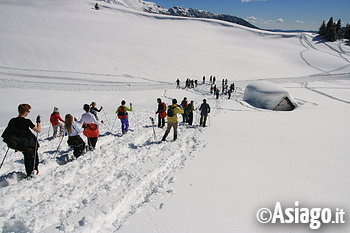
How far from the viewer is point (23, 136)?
512cm

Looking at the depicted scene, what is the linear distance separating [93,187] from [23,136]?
2047 millimetres

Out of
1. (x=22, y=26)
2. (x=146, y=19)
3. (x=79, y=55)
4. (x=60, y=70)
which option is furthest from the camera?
(x=146, y=19)

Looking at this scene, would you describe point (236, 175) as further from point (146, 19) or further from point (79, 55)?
point (146, 19)

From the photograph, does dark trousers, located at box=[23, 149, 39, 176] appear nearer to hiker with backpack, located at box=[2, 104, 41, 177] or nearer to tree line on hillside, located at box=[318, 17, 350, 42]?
hiker with backpack, located at box=[2, 104, 41, 177]

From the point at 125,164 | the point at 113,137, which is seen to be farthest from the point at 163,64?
the point at 125,164

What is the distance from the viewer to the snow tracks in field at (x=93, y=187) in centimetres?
389

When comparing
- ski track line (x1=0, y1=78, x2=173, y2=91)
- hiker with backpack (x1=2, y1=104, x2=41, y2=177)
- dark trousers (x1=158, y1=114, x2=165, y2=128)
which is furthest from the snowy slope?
hiker with backpack (x1=2, y1=104, x2=41, y2=177)

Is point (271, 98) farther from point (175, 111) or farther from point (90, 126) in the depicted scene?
point (90, 126)

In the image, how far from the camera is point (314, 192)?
477 centimetres

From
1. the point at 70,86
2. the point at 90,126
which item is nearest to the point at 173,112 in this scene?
the point at 90,126

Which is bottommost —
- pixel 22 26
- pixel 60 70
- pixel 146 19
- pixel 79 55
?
pixel 60 70

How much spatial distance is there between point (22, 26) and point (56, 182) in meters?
49.7

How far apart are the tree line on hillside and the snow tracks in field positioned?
87.4 metres

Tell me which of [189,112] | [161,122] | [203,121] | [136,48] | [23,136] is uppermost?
[136,48]
